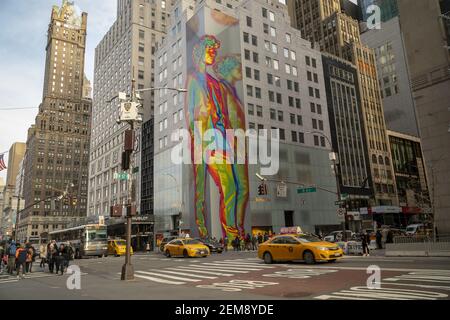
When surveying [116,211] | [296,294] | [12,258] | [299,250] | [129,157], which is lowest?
[296,294]

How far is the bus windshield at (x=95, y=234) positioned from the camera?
38125 millimetres

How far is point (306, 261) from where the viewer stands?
710 inches

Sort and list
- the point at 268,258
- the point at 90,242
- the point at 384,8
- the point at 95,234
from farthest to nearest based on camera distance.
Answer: the point at 384,8 → the point at 95,234 → the point at 90,242 → the point at 268,258

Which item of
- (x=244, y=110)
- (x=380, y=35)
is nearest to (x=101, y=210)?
(x=244, y=110)

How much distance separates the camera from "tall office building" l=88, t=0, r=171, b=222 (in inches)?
3378

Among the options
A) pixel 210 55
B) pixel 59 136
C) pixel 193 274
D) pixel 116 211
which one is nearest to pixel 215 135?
pixel 210 55

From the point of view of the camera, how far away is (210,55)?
184ft

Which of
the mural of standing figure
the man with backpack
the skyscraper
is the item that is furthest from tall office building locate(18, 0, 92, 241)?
the man with backpack

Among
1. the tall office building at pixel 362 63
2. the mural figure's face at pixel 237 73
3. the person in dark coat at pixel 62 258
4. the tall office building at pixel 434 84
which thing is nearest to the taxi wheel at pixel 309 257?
the person in dark coat at pixel 62 258

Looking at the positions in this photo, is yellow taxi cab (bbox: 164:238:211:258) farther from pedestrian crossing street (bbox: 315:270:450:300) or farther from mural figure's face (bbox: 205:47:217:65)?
mural figure's face (bbox: 205:47:217:65)

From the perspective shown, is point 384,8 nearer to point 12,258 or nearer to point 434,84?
point 434,84

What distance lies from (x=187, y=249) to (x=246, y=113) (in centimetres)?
3050

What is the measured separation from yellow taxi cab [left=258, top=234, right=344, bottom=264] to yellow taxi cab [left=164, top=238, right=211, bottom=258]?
970 centimetres
